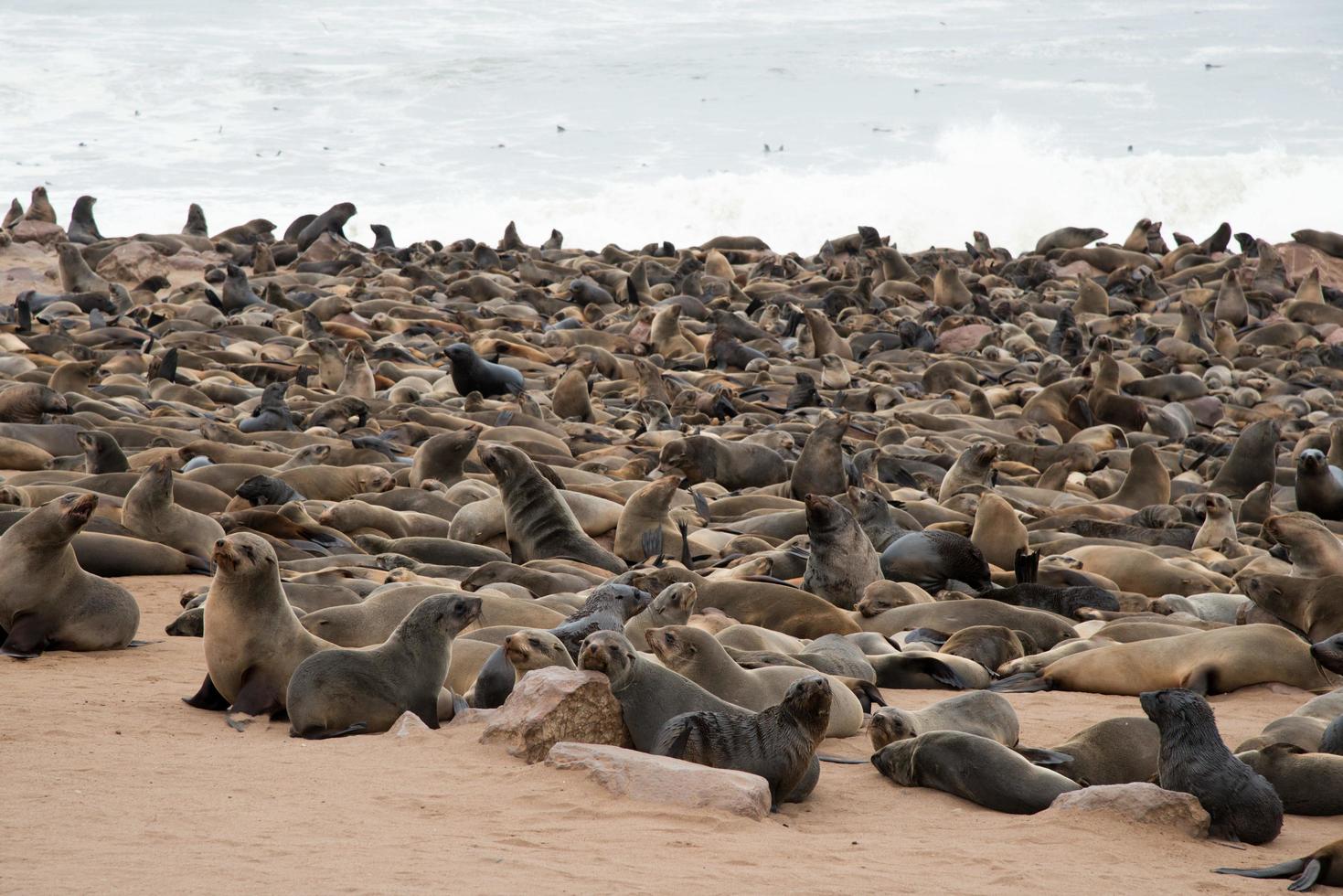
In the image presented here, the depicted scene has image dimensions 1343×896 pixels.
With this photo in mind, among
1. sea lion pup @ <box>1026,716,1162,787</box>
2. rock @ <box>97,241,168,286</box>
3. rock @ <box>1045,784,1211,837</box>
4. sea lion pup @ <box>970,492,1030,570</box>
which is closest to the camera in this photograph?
rock @ <box>1045,784,1211,837</box>

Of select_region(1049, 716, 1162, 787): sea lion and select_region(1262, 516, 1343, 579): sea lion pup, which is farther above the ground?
select_region(1262, 516, 1343, 579): sea lion pup

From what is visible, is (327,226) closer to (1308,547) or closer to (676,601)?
(1308,547)

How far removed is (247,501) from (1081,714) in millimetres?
4574

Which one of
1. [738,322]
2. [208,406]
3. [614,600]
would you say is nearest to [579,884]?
[614,600]

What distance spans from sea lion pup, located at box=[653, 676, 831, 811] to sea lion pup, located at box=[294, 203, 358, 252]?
21.3 metres

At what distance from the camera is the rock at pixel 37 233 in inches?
869

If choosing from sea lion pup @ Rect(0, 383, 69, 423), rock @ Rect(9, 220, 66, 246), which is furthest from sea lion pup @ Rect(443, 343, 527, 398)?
rock @ Rect(9, 220, 66, 246)

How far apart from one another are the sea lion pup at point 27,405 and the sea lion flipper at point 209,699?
561 centimetres

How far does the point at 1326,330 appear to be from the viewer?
64.5ft

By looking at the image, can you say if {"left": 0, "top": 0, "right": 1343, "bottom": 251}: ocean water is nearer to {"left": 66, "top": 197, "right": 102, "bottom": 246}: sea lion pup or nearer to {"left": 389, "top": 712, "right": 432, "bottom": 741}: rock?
{"left": 66, "top": 197, "right": 102, "bottom": 246}: sea lion pup

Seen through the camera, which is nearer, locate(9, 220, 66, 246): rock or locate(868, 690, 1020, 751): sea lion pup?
locate(868, 690, 1020, 751): sea lion pup

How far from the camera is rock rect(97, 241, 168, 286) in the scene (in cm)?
1970

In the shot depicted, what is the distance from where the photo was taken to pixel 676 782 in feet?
12.1

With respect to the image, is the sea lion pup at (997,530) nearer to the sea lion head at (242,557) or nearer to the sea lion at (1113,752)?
the sea lion at (1113,752)
